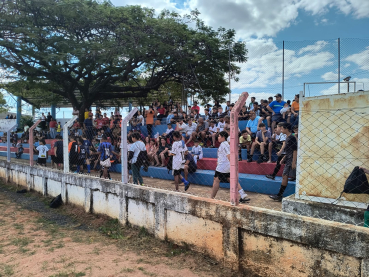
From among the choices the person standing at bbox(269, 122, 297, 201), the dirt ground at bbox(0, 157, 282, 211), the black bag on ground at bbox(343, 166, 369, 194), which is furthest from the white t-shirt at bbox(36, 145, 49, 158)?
the black bag on ground at bbox(343, 166, 369, 194)

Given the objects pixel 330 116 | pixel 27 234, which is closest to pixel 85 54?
pixel 27 234

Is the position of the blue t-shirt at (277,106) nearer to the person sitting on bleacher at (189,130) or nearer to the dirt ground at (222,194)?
the person sitting on bleacher at (189,130)

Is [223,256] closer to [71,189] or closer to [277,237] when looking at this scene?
[277,237]

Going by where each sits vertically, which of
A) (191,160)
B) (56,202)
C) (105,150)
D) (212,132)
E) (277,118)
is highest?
(277,118)

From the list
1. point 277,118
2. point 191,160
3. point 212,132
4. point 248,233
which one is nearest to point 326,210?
point 248,233

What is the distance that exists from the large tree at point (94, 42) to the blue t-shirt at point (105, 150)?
653 centimetres

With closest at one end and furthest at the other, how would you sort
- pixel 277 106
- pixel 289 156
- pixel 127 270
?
pixel 127 270, pixel 289 156, pixel 277 106

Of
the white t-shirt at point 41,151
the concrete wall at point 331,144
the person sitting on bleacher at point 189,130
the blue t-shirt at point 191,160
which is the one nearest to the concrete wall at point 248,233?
the concrete wall at point 331,144

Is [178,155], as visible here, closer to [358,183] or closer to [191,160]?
[191,160]

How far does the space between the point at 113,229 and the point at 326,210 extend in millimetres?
3667

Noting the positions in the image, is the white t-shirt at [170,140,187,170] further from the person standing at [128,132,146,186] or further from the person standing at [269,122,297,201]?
the person standing at [269,122,297,201]

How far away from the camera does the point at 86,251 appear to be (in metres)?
4.14

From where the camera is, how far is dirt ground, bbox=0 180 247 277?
3512 mm

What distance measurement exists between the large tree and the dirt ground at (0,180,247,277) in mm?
8699
